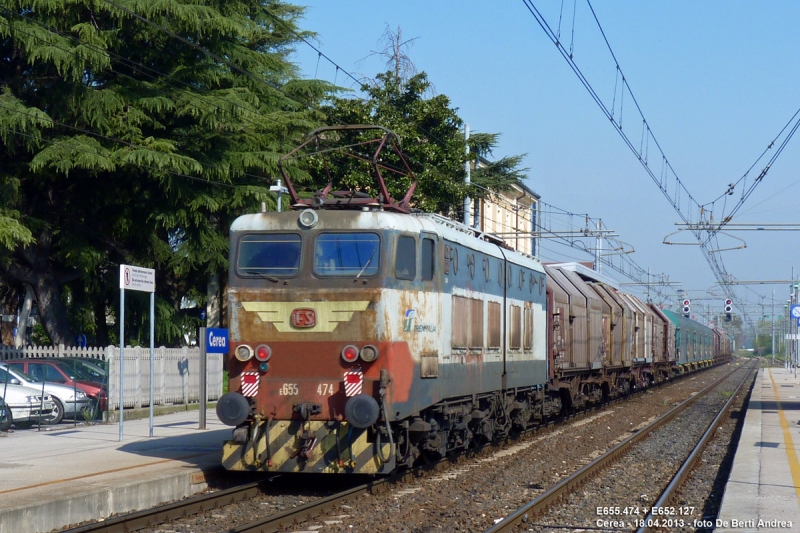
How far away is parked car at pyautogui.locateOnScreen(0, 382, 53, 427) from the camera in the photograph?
18562 mm

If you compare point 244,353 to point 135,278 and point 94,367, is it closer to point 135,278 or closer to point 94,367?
point 135,278

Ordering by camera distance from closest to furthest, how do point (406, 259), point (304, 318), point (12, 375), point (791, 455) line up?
point (304, 318)
point (406, 259)
point (791, 455)
point (12, 375)

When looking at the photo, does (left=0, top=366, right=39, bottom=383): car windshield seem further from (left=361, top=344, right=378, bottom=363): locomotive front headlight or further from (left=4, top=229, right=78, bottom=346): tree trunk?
(left=361, top=344, right=378, bottom=363): locomotive front headlight

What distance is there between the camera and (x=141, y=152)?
2423cm

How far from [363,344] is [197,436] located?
20.2 feet

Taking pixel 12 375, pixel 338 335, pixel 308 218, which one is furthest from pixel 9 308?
pixel 338 335

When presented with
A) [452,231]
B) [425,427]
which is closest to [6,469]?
[425,427]

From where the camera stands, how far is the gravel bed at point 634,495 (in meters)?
10.3

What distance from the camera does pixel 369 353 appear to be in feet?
37.3

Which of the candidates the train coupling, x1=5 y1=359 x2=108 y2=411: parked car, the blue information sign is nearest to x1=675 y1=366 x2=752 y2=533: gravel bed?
the train coupling

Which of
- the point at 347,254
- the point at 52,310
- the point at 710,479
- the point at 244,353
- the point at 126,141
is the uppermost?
the point at 126,141

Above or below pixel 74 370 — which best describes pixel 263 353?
above

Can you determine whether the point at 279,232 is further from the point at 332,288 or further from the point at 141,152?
the point at 141,152

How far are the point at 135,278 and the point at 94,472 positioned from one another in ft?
13.9
